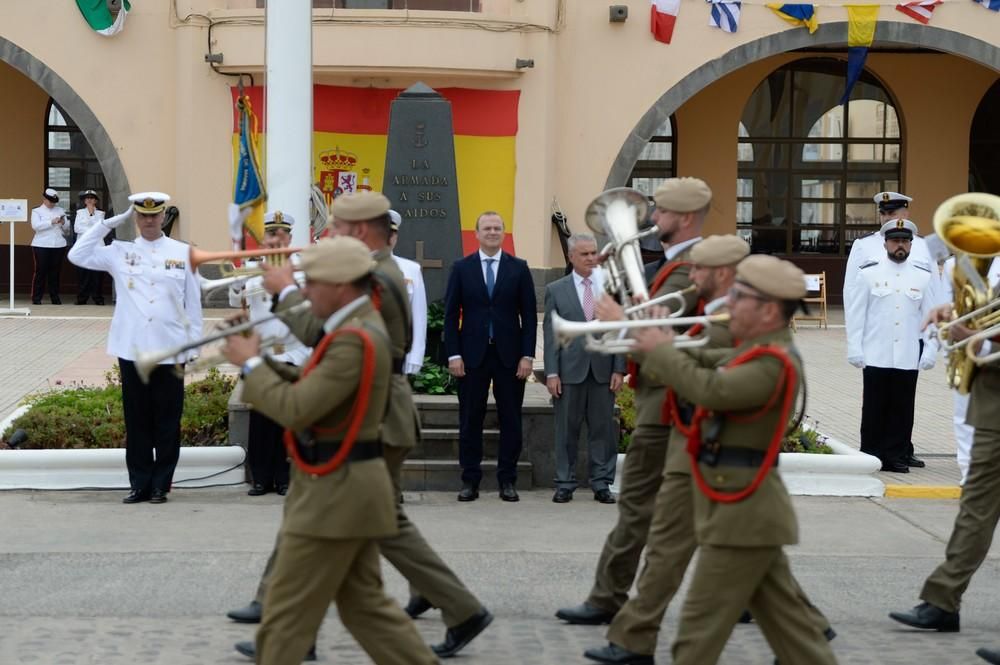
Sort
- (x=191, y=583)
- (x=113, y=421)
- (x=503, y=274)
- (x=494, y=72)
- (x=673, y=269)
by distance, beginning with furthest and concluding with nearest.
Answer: (x=494, y=72)
(x=113, y=421)
(x=503, y=274)
(x=191, y=583)
(x=673, y=269)

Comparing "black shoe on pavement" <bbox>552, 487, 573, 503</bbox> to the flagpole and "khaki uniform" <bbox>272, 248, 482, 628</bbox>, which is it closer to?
the flagpole

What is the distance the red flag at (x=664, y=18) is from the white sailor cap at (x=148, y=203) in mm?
13181

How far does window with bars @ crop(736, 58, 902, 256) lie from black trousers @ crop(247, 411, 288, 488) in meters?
16.5

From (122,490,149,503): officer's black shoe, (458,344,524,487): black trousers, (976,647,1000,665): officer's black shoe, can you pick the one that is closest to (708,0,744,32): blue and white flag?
(458,344,524,487): black trousers

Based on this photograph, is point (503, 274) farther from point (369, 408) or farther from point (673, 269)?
point (369, 408)

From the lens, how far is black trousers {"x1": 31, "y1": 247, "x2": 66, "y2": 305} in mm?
22734

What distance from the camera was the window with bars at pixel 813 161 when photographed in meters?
25.7

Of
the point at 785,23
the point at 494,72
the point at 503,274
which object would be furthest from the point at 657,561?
the point at 785,23

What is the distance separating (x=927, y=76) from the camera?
2533 centimetres

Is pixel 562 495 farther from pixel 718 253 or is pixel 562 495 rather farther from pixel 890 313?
pixel 718 253

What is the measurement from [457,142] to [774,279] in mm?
16540

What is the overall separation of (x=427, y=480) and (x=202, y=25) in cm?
1244

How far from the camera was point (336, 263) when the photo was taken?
17.5ft

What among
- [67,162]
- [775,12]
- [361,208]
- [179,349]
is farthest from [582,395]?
[67,162]
